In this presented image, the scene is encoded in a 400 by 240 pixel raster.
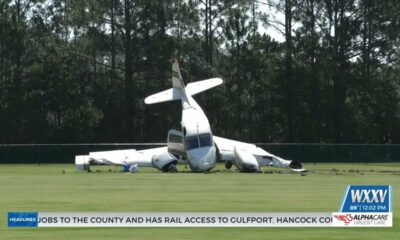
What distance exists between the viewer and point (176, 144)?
65812 mm

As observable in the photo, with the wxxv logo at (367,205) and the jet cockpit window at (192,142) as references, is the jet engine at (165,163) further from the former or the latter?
the wxxv logo at (367,205)

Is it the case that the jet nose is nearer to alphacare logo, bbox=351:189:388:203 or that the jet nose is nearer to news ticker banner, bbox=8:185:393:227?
news ticker banner, bbox=8:185:393:227

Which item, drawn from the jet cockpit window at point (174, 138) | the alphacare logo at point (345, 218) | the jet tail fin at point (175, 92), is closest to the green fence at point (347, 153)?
the jet tail fin at point (175, 92)

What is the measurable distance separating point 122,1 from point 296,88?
57.8 feet

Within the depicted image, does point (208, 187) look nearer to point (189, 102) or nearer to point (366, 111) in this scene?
point (189, 102)

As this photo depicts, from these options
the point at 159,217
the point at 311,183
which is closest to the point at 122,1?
the point at 311,183

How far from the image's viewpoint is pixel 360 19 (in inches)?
3888

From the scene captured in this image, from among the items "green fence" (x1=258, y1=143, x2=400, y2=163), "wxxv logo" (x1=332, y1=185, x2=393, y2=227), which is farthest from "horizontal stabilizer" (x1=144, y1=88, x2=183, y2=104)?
"wxxv logo" (x1=332, y1=185, x2=393, y2=227)

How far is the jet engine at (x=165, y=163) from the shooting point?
61.3 meters

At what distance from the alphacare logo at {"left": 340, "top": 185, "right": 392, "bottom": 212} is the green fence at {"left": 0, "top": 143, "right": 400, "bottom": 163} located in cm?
5829

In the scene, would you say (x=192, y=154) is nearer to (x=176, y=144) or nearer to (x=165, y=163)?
(x=165, y=163)

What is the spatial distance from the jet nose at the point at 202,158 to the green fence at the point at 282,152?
63.5 feet

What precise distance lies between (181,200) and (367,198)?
43.1ft

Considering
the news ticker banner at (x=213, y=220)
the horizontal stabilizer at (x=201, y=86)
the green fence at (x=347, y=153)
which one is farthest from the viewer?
the green fence at (x=347, y=153)
